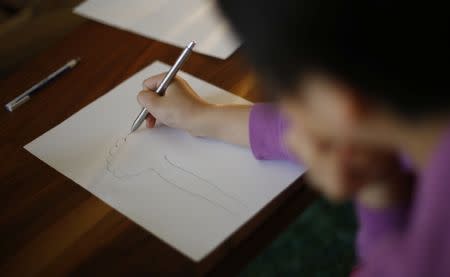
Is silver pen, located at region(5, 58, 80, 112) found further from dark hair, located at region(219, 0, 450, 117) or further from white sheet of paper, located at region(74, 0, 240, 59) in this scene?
dark hair, located at region(219, 0, 450, 117)

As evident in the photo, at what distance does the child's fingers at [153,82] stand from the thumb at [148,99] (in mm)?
15

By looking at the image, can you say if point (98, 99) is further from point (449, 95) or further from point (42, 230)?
point (449, 95)

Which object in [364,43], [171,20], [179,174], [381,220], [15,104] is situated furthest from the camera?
[171,20]

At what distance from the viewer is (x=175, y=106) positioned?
26.0 inches

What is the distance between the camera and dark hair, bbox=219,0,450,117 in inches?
12.2

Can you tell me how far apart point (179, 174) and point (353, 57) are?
32 cm

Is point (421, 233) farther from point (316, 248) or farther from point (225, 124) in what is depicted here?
point (316, 248)

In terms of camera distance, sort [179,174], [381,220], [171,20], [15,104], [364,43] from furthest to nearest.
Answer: [171,20], [15,104], [179,174], [381,220], [364,43]

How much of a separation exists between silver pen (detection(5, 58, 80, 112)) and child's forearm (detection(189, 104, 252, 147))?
25 centimetres

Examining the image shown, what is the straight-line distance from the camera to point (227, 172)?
0.59 metres

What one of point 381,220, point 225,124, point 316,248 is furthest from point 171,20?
point 316,248

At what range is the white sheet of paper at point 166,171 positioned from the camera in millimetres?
536

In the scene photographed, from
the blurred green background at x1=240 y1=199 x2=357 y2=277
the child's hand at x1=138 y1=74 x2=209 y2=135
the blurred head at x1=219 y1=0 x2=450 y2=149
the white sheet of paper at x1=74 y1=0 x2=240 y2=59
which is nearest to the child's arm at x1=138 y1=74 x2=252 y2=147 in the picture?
the child's hand at x1=138 y1=74 x2=209 y2=135

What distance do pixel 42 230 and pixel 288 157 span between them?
0.93 ft
